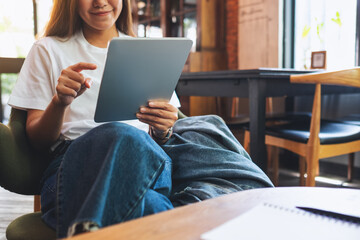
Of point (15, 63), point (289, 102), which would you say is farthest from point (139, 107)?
point (289, 102)

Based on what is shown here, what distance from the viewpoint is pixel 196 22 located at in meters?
4.59

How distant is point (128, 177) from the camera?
0.69 m

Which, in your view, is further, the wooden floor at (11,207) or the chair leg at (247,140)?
the chair leg at (247,140)

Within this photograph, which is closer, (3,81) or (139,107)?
(139,107)

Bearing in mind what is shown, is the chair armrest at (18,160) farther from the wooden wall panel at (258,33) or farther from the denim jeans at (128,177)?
the wooden wall panel at (258,33)

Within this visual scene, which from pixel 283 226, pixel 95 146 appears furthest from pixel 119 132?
pixel 283 226

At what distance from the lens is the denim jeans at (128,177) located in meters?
0.65

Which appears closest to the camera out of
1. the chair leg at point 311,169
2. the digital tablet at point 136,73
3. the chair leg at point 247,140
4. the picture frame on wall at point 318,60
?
the digital tablet at point 136,73

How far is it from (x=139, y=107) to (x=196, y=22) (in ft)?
12.5

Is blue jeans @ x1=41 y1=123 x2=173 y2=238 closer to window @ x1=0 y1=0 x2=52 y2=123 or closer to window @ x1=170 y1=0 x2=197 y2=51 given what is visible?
window @ x1=170 y1=0 x2=197 y2=51

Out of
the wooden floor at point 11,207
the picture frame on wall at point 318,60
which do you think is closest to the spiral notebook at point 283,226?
the wooden floor at point 11,207

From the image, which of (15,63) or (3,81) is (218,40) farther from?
(3,81)

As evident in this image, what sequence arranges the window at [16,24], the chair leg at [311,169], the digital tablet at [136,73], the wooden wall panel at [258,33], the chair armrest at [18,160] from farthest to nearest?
the window at [16,24] < the wooden wall panel at [258,33] < the chair leg at [311,169] < the chair armrest at [18,160] < the digital tablet at [136,73]

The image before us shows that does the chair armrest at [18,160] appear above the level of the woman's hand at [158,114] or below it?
below
